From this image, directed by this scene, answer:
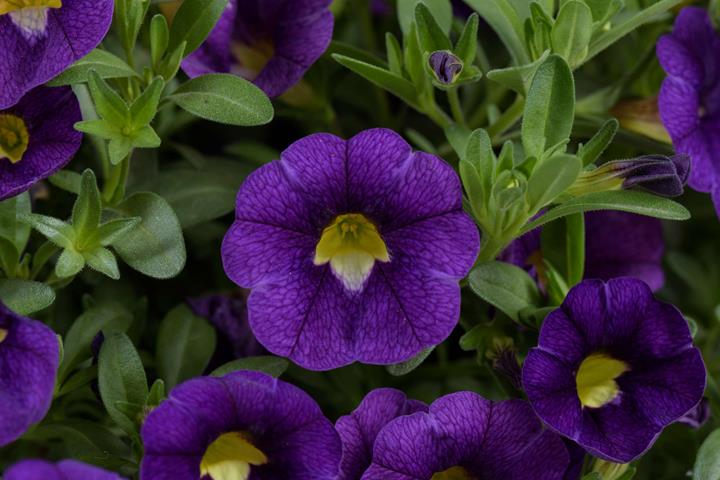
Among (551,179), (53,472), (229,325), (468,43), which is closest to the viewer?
(53,472)

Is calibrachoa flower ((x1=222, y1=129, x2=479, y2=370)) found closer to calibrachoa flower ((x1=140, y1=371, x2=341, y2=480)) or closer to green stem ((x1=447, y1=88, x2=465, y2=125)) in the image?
calibrachoa flower ((x1=140, y1=371, x2=341, y2=480))

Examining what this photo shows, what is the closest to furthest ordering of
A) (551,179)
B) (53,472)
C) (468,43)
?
(53,472) → (551,179) → (468,43)

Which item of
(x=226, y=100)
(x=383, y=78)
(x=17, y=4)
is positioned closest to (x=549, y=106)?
(x=383, y=78)

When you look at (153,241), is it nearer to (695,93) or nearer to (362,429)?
(362,429)

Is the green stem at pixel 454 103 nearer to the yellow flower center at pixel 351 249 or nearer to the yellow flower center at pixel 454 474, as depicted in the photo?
the yellow flower center at pixel 351 249

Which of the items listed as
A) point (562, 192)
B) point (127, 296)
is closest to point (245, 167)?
point (127, 296)

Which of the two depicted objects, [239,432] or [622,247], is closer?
[239,432]

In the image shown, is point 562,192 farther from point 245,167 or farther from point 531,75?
point 245,167
